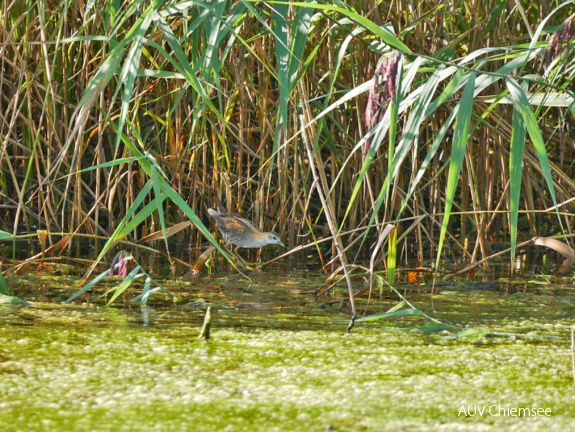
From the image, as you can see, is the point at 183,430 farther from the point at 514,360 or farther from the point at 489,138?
the point at 489,138

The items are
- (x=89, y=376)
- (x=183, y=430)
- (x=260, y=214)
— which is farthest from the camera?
(x=260, y=214)

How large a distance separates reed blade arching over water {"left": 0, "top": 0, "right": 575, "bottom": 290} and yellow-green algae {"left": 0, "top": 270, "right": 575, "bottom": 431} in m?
0.24

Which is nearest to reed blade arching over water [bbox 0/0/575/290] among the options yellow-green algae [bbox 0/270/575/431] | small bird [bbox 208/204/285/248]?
small bird [bbox 208/204/285/248]

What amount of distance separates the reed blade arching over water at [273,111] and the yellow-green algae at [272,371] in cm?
24

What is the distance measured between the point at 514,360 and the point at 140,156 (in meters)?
0.96

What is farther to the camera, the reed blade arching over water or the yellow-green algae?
the reed blade arching over water

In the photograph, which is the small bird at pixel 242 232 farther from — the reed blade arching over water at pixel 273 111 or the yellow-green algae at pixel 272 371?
the yellow-green algae at pixel 272 371

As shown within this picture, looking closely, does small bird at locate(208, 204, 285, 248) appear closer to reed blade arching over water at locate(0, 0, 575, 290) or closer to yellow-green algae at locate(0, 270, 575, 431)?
reed blade arching over water at locate(0, 0, 575, 290)

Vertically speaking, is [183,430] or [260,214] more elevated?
[260,214]

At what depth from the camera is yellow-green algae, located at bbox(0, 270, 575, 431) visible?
1.23m

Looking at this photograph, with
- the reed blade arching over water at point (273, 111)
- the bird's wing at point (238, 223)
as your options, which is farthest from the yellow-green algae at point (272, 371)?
the bird's wing at point (238, 223)

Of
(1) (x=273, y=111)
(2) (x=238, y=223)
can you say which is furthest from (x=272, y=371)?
(1) (x=273, y=111)

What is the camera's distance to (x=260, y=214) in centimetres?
284

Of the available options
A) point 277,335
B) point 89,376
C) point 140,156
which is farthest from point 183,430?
point 140,156
